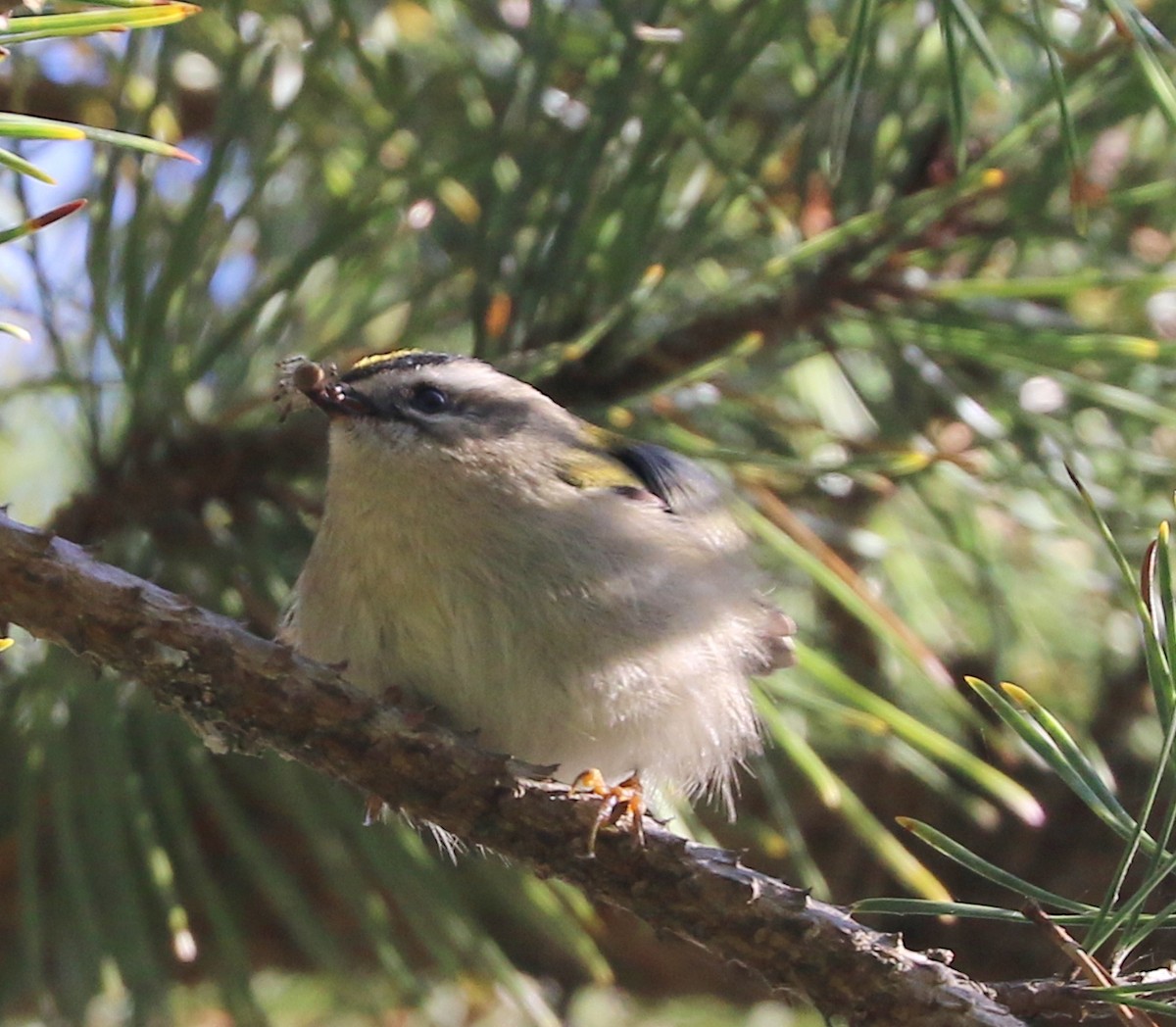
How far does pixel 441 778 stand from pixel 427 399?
580 mm

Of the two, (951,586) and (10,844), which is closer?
(10,844)

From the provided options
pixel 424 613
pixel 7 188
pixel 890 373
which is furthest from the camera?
pixel 7 188

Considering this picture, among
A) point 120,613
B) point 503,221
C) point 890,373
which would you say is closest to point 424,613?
point 120,613

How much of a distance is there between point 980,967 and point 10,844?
4.22 feet

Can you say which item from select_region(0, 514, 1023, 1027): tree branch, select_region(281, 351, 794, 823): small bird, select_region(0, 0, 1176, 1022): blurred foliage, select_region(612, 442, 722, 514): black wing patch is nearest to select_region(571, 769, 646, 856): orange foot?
select_region(0, 514, 1023, 1027): tree branch

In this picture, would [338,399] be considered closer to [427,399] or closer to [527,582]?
[427,399]

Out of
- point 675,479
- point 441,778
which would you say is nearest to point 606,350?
point 675,479

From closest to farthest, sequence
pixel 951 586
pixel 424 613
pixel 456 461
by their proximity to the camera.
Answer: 1. pixel 424 613
2. pixel 456 461
3. pixel 951 586

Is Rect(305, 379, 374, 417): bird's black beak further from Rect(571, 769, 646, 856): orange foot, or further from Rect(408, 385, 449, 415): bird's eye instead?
Rect(571, 769, 646, 856): orange foot

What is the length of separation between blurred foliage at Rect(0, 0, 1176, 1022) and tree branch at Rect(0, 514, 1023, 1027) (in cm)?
37

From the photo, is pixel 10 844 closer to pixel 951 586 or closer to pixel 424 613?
pixel 424 613

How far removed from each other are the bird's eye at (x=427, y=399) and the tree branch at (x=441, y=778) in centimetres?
53

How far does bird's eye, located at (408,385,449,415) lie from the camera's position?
1.59m

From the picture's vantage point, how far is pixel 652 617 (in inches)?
56.6
